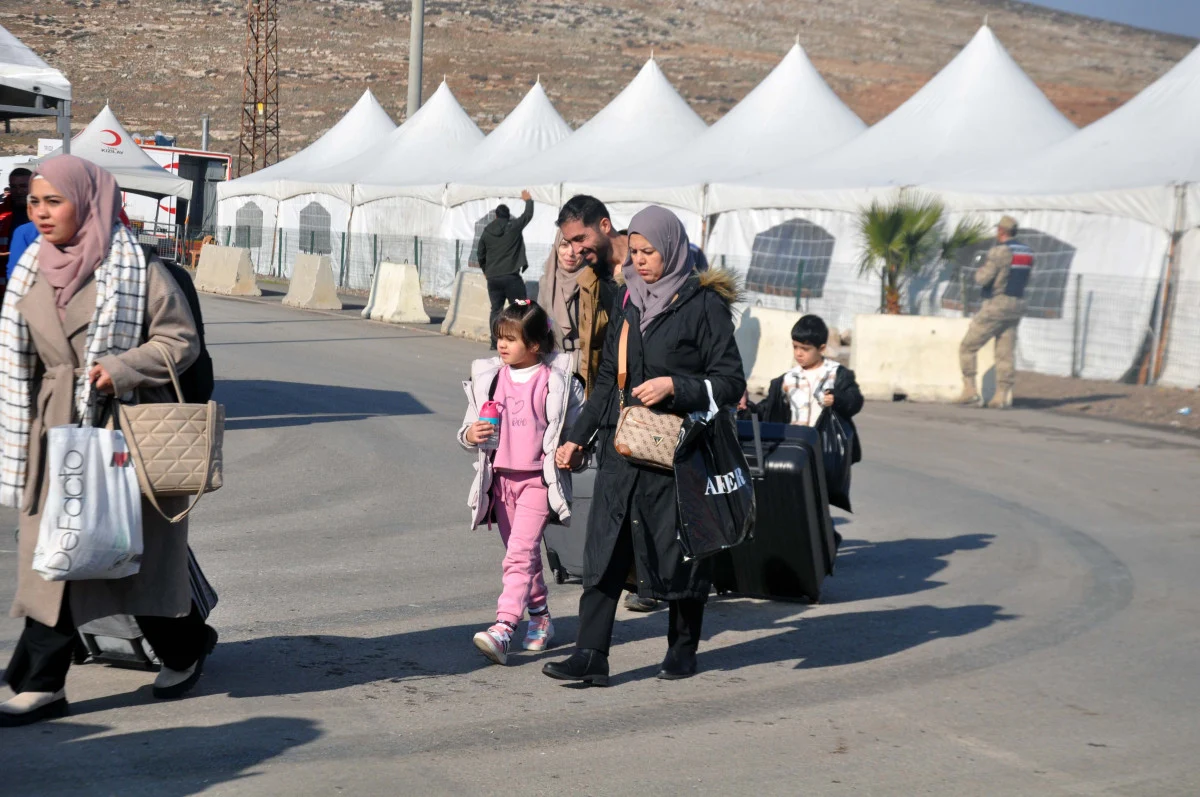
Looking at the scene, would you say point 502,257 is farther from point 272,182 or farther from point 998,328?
point 272,182

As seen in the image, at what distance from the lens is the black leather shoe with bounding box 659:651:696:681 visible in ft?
18.1

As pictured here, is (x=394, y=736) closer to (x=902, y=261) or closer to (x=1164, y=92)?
(x=902, y=261)

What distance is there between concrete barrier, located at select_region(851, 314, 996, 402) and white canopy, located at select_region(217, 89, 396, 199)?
2167 cm

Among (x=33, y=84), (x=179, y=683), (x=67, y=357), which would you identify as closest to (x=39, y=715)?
(x=179, y=683)

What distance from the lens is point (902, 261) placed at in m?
19.5

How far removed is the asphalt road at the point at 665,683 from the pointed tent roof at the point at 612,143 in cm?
1685

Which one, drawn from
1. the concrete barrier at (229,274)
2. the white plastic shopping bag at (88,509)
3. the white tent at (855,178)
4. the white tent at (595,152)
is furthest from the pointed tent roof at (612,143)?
the white plastic shopping bag at (88,509)

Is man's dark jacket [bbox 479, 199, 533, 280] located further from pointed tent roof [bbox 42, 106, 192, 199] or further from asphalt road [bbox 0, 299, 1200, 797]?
pointed tent roof [bbox 42, 106, 192, 199]

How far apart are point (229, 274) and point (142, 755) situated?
26024 millimetres

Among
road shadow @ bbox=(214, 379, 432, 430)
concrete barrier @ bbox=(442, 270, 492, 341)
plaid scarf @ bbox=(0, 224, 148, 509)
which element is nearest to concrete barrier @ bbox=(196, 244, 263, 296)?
concrete barrier @ bbox=(442, 270, 492, 341)

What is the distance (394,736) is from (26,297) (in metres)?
1.81

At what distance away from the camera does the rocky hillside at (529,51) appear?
84000 mm

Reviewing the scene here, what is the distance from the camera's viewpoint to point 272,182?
34594mm

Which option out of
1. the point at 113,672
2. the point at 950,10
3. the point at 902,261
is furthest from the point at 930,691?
the point at 950,10
